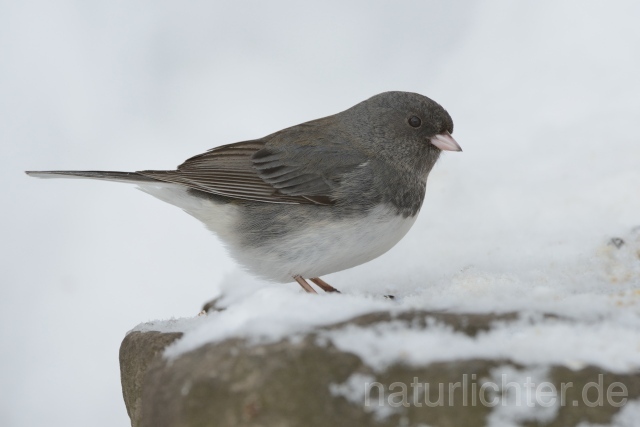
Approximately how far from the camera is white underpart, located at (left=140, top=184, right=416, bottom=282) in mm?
2756

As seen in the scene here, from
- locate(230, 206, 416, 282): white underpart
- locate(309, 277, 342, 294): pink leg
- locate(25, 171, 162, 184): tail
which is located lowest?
locate(309, 277, 342, 294): pink leg

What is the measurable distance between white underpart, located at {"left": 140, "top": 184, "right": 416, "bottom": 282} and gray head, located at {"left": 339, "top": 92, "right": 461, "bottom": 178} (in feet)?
1.15

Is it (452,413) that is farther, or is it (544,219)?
(544,219)

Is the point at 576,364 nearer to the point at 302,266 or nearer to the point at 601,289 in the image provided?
the point at 601,289

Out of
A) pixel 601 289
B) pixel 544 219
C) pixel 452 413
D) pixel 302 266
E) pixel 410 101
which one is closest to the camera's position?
pixel 452 413

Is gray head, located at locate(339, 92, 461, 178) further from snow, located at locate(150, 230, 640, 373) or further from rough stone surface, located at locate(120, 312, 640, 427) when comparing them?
rough stone surface, located at locate(120, 312, 640, 427)

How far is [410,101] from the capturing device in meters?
3.21

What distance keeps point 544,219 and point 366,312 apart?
177cm

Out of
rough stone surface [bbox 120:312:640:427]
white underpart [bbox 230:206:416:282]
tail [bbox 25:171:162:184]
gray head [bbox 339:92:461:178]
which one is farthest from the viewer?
gray head [bbox 339:92:461:178]

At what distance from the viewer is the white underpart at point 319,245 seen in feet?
9.04

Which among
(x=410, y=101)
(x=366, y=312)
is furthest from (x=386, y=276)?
(x=366, y=312)

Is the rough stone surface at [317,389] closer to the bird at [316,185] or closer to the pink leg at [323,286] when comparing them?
the bird at [316,185]

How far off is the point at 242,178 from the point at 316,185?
1.07 ft

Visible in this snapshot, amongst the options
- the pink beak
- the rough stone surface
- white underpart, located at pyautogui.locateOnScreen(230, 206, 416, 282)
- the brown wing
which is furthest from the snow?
the pink beak
